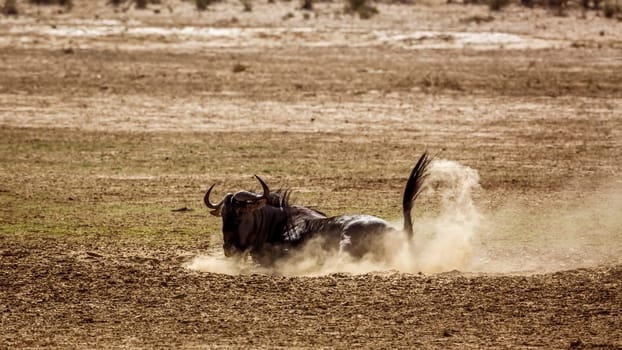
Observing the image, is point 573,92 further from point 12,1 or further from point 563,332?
point 12,1

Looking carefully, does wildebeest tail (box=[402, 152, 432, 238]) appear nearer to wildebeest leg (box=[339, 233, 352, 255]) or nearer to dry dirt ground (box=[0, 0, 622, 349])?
dry dirt ground (box=[0, 0, 622, 349])

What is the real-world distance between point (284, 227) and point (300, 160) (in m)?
6.60

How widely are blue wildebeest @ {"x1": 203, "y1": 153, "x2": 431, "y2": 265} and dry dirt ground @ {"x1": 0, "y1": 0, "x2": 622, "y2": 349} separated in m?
0.37

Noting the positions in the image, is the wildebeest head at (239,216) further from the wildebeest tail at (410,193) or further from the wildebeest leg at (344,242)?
the wildebeest tail at (410,193)

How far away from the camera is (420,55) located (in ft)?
103

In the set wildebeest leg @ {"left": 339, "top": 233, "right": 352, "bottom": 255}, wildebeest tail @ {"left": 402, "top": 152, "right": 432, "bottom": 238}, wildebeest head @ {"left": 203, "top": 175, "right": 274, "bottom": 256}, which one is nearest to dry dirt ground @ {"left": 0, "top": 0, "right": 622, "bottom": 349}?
wildebeest head @ {"left": 203, "top": 175, "right": 274, "bottom": 256}

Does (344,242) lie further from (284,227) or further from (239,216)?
(239,216)

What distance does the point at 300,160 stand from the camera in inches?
711

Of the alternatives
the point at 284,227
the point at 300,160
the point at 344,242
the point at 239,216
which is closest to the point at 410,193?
the point at 344,242

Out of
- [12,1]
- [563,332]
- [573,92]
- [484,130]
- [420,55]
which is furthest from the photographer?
[12,1]

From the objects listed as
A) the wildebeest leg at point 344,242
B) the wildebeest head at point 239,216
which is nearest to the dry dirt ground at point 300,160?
the wildebeest head at point 239,216

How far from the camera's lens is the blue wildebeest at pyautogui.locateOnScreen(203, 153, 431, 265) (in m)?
11.0

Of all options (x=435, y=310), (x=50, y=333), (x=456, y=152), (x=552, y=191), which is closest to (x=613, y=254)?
(x=435, y=310)

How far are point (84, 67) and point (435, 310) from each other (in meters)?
21.1
